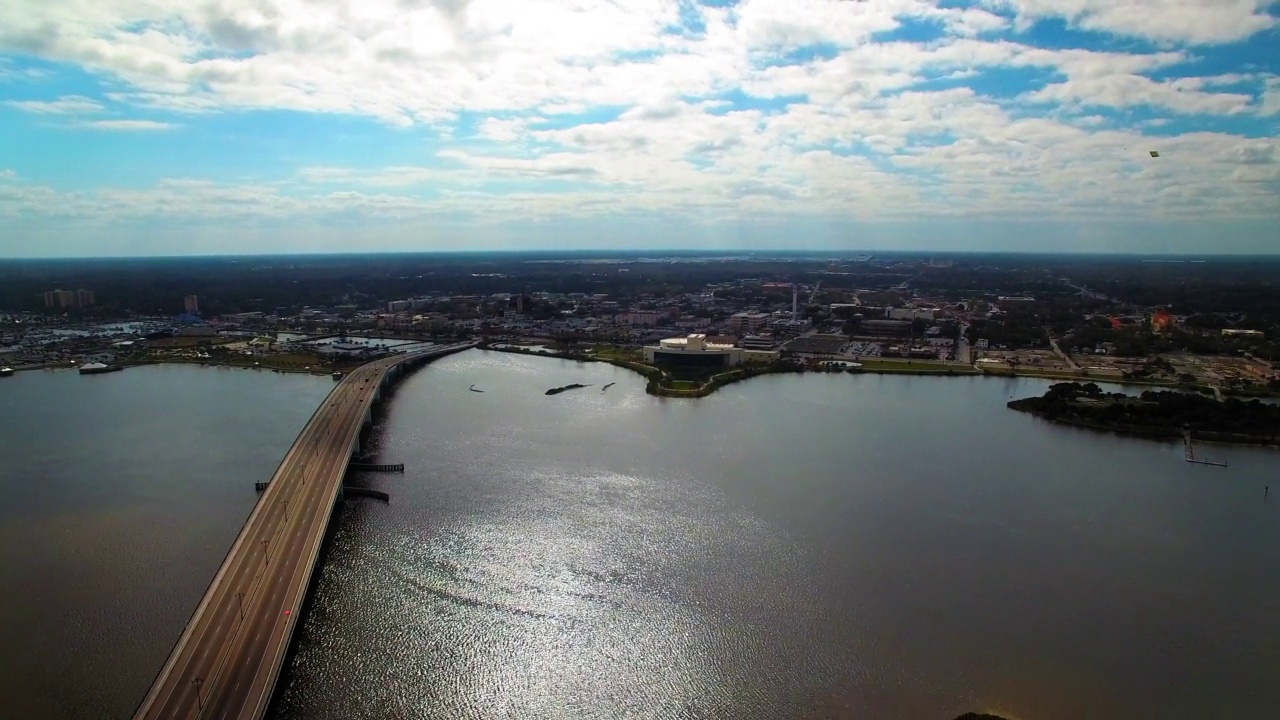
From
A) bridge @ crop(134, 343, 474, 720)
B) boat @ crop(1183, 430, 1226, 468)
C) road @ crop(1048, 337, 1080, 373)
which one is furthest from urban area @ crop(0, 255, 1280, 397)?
bridge @ crop(134, 343, 474, 720)

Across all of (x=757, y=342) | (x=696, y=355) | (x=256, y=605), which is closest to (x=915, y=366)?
(x=757, y=342)

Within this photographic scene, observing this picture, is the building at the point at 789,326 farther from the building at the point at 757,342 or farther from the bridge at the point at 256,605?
the bridge at the point at 256,605

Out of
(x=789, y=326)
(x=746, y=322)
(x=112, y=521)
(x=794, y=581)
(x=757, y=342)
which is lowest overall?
(x=794, y=581)

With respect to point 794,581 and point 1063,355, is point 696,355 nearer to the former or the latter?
point 1063,355

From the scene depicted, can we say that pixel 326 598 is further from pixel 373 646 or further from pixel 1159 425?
pixel 1159 425

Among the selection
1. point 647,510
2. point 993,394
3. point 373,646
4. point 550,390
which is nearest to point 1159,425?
point 993,394

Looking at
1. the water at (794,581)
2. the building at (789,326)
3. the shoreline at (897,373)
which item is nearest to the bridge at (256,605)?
the water at (794,581)
